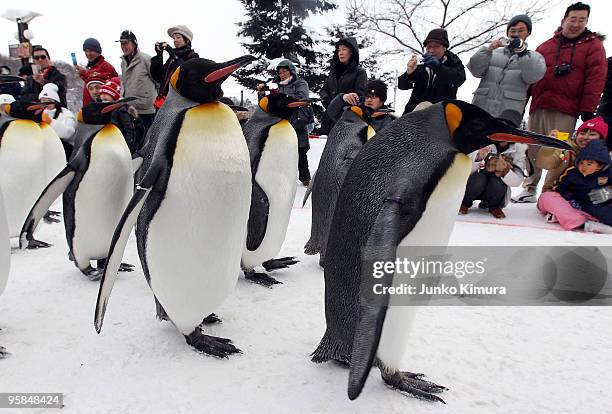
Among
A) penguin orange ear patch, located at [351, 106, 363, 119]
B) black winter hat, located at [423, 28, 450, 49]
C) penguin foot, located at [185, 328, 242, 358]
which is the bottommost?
penguin foot, located at [185, 328, 242, 358]

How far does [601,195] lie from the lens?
3477 mm

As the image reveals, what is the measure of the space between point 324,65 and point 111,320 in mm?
13378

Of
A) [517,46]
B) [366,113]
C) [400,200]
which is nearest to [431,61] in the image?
[517,46]

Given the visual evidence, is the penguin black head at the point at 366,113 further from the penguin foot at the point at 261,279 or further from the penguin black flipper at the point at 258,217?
the penguin foot at the point at 261,279

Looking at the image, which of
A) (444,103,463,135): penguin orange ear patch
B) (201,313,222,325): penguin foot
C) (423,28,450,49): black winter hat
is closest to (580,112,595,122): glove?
(423,28,450,49): black winter hat

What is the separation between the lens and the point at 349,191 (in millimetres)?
1366

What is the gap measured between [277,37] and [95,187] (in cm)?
1237

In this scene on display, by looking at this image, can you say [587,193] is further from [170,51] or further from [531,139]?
[170,51]

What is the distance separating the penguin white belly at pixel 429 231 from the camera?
1238 mm

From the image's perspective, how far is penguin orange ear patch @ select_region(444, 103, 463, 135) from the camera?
1.28 metres

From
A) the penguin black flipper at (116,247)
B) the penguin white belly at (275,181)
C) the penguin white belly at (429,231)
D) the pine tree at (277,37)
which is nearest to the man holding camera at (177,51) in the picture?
the penguin white belly at (275,181)

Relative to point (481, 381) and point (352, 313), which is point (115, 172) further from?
point (481, 381)

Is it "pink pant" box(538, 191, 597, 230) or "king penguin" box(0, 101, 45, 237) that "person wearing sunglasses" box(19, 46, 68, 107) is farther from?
"pink pant" box(538, 191, 597, 230)

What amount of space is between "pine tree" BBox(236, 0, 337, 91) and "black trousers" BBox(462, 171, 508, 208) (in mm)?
9980
